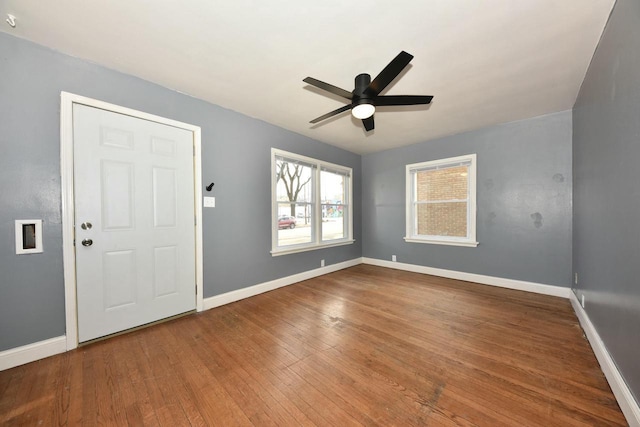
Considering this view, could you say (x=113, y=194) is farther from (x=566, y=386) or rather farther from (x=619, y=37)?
(x=619, y=37)

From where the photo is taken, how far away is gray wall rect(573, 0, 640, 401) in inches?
52.3

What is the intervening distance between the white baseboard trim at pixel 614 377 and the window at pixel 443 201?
193 centimetres

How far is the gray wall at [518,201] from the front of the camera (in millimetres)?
3246

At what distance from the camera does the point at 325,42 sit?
1912 millimetres

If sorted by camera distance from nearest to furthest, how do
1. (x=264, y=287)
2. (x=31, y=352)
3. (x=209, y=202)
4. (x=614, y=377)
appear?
(x=614, y=377) → (x=31, y=352) → (x=209, y=202) → (x=264, y=287)

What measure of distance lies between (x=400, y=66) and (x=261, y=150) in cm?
232

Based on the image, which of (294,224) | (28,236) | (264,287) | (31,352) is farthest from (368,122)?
(31,352)

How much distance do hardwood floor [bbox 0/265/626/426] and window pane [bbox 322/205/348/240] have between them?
211 centimetres

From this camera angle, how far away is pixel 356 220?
5.31 meters

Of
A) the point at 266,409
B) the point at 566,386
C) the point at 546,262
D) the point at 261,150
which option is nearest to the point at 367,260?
the point at 546,262

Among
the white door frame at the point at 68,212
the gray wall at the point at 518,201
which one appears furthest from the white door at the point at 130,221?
the gray wall at the point at 518,201

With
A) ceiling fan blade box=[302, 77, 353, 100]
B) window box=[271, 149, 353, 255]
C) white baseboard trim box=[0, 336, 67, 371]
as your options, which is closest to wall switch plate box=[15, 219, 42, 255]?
white baseboard trim box=[0, 336, 67, 371]

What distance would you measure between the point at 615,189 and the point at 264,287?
3.69m

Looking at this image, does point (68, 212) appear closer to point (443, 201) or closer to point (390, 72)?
point (390, 72)
